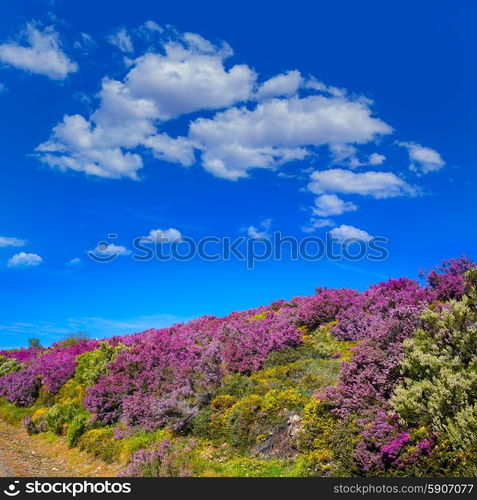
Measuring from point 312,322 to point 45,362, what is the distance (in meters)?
18.3

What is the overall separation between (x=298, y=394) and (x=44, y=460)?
1052 cm

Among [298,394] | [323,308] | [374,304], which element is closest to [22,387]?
[323,308]

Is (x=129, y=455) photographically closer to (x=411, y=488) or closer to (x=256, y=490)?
(x=256, y=490)

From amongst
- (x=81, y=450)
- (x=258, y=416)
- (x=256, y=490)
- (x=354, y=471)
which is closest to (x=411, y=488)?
(x=354, y=471)

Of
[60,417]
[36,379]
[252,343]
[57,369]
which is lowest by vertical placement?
[60,417]

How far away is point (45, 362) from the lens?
30422 millimetres

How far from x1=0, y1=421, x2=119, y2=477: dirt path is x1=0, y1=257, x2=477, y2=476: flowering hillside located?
0.61m

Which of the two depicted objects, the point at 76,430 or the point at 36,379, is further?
the point at 36,379

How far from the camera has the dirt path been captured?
15.2 metres

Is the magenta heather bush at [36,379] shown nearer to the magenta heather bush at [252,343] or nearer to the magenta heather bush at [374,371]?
the magenta heather bush at [252,343]

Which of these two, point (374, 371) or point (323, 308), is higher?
point (323, 308)

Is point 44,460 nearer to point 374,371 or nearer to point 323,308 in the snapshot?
point 374,371

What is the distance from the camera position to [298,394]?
565 inches

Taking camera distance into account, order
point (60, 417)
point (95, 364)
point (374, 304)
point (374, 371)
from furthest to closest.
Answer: point (95, 364)
point (374, 304)
point (60, 417)
point (374, 371)
